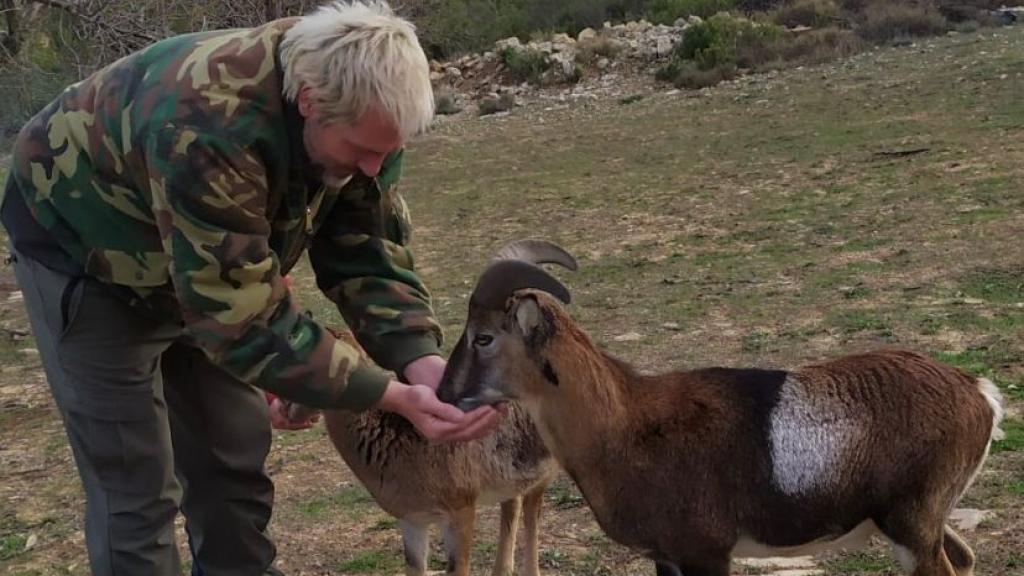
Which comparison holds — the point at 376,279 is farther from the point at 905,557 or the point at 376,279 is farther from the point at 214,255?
the point at 905,557

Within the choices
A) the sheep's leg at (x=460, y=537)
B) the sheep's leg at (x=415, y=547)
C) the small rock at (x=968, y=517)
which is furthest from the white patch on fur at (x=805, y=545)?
the sheep's leg at (x=415, y=547)

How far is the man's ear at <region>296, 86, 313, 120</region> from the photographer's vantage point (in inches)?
125

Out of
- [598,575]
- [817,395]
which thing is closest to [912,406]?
[817,395]

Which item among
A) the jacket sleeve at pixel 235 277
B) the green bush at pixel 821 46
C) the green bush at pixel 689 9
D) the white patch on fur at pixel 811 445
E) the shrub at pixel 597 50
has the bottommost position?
the green bush at pixel 689 9

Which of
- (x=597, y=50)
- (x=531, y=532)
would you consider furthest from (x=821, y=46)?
(x=531, y=532)

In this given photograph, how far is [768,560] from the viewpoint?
5.10 m

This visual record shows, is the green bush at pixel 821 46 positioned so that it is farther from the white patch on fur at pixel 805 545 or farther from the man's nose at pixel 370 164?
the man's nose at pixel 370 164

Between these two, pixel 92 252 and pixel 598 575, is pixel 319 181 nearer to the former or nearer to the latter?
pixel 92 252

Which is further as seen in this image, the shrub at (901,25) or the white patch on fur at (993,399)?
the shrub at (901,25)

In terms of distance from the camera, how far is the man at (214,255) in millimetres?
3219

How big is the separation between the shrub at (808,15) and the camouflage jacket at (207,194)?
2736 centimetres

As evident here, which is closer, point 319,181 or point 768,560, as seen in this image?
point 319,181

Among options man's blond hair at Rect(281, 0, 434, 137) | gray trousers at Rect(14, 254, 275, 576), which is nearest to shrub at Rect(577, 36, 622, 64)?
gray trousers at Rect(14, 254, 275, 576)

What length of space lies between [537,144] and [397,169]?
589 inches
